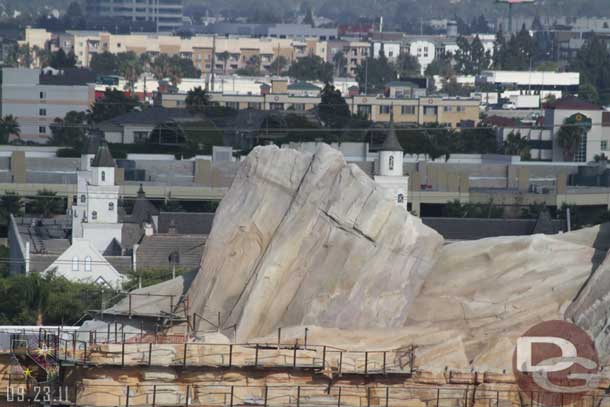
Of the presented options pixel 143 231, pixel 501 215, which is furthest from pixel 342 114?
pixel 143 231

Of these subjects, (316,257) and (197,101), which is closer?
(316,257)

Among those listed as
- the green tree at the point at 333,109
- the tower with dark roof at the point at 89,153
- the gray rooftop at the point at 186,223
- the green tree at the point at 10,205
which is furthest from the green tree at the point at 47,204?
the green tree at the point at 333,109

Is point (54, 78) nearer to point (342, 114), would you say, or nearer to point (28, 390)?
point (342, 114)

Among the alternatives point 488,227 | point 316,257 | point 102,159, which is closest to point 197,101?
point 488,227

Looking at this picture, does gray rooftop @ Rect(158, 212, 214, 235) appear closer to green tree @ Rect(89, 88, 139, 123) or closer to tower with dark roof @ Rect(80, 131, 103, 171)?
tower with dark roof @ Rect(80, 131, 103, 171)

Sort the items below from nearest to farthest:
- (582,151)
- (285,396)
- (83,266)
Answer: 1. (285,396)
2. (83,266)
3. (582,151)
